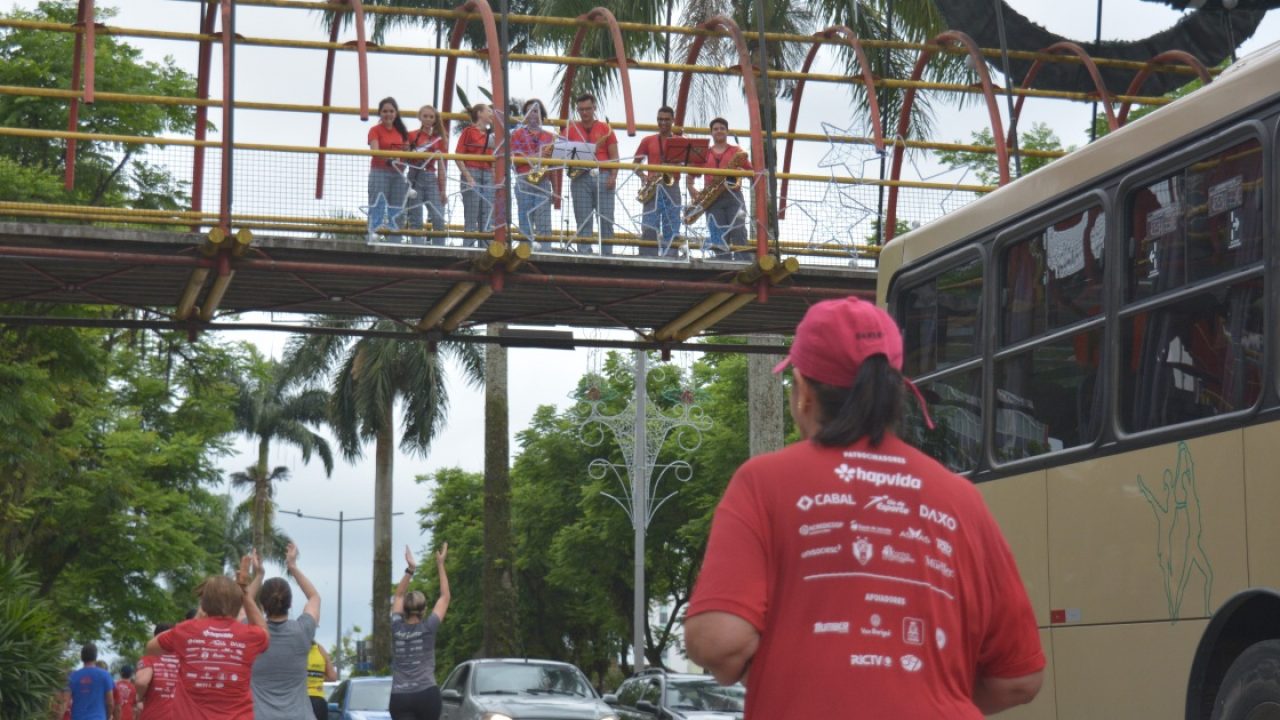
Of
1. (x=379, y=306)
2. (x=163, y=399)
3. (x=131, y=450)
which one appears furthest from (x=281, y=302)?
(x=163, y=399)

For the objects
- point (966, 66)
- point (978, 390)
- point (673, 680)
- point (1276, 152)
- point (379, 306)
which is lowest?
point (673, 680)

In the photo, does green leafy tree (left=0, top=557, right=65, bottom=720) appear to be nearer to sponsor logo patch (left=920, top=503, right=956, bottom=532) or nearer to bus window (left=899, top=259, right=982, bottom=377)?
bus window (left=899, top=259, right=982, bottom=377)

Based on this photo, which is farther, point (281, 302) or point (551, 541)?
point (551, 541)

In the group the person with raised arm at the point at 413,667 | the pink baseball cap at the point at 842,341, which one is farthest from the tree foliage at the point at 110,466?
the pink baseball cap at the point at 842,341

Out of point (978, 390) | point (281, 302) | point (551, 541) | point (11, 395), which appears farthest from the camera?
point (551, 541)

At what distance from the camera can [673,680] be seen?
1808 cm

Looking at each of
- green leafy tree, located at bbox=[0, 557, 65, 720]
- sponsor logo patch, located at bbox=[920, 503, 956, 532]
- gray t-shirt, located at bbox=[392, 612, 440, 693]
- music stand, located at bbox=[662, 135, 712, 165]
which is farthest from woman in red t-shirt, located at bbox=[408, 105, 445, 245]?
sponsor logo patch, located at bbox=[920, 503, 956, 532]

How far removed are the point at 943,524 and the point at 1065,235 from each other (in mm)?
4908

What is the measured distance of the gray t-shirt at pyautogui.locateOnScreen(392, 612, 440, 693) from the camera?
1390cm

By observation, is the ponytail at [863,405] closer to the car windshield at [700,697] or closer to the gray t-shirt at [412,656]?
the gray t-shirt at [412,656]

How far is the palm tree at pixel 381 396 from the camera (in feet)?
170

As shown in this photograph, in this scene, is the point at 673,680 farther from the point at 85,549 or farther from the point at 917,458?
the point at 85,549

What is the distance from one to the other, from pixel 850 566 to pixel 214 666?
21.2 feet

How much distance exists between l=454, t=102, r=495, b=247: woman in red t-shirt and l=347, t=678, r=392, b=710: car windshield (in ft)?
18.3
